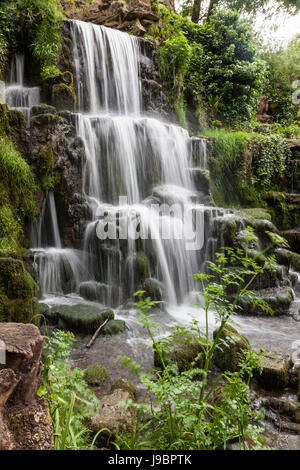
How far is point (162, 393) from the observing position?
1779 millimetres

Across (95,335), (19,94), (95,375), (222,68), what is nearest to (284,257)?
(95,335)

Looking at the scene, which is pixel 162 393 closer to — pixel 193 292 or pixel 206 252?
pixel 193 292

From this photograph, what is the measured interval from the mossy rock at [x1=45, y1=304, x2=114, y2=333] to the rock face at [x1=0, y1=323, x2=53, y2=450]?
3.01m

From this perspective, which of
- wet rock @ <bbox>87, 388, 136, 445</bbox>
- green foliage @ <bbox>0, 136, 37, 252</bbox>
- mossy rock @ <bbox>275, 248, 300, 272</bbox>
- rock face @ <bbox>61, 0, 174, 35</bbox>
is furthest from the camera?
rock face @ <bbox>61, 0, 174, 35</bbox>

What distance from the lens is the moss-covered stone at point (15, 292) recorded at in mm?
3688

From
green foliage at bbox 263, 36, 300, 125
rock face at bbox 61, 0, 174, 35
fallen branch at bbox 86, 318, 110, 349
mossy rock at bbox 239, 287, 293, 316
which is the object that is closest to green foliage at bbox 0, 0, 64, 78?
rock face at bbox 61, 0, 174, 35

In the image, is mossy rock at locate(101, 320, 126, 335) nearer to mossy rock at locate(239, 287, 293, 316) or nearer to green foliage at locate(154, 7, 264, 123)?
mossy rock at locate(239, 287, 293, 316)

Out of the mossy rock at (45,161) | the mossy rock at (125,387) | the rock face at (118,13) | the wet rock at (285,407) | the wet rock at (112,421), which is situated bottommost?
the wet rock at (285,407)

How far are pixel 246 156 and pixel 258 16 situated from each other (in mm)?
11157

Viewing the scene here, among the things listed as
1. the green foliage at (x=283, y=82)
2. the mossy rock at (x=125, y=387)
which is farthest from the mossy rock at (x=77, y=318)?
the green foliage at (x=283, y=82)

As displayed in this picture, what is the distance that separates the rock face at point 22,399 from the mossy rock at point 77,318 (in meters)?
3.01

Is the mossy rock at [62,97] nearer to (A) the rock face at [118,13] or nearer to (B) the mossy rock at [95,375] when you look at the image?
(A) the rock face at [118,13]

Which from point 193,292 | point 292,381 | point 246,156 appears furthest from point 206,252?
point 246,156

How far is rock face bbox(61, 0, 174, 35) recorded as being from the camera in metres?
11.6
